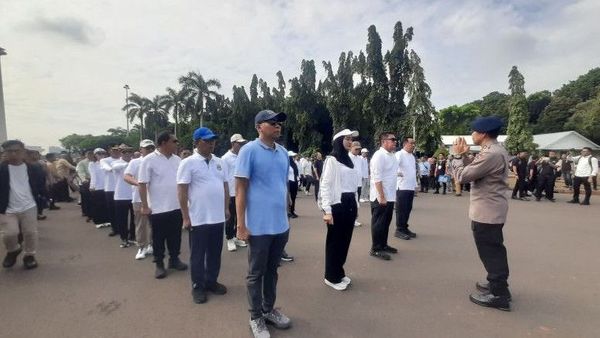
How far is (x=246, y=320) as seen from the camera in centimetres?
346

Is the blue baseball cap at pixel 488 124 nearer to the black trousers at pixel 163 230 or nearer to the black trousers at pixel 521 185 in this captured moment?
the black trousers at pixel 163 230

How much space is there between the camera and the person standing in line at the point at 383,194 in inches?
215

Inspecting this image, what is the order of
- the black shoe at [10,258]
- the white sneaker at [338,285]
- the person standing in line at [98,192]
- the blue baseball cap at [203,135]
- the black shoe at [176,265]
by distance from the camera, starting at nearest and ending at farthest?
the blue baseball cap at [203,135] → the white sneaker at [338,285] → the black shoe at [176,265] → the black shoe at [10,258] → the person standing in line at [98,192]

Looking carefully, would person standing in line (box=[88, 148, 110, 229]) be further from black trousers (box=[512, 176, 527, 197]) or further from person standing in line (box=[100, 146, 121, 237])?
black trousers (box=[512, 176, 527, 197])

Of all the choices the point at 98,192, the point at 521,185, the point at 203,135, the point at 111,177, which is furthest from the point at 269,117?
the point at 521,185

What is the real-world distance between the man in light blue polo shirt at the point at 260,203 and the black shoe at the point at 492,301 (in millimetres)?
2341

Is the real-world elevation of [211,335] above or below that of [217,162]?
below

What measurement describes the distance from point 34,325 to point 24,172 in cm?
280

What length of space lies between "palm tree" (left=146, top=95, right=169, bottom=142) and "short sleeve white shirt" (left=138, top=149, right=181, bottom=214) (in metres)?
45.0

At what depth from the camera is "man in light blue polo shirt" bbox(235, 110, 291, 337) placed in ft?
9.97

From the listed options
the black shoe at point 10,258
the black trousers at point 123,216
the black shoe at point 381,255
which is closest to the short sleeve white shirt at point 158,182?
the black trousers at point 123,216

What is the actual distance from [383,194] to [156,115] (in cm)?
4850

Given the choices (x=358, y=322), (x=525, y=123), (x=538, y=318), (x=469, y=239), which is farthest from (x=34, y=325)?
(x=525, y=123)

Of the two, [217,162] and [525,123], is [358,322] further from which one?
[525,123]
